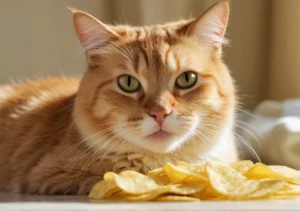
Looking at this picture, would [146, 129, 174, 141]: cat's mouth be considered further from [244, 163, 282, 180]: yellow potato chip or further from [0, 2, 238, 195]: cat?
[244, 163, 282, 180]: yellow potato chip

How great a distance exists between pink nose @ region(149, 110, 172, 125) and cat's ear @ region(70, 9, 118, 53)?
1.05 ft

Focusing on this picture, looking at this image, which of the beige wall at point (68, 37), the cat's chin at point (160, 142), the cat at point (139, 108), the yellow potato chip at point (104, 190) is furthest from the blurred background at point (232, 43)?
the yellow potato chip at point (104, 190)

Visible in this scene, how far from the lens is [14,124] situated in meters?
1.96

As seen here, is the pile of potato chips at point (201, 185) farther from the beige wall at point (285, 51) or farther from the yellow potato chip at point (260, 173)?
the beige wall at point (285, 51)

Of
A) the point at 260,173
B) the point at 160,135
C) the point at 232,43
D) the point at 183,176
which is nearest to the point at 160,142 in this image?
the point at 160,135

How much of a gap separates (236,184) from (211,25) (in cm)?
56

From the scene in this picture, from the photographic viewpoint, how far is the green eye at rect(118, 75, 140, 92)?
1.49 meters

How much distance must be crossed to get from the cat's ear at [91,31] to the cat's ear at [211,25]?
0.79ft

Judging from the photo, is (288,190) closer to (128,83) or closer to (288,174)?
(288,174)

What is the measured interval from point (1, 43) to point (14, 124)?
946 millimetres

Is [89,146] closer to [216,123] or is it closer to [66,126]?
[66,126]

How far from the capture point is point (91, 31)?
61.8 inches

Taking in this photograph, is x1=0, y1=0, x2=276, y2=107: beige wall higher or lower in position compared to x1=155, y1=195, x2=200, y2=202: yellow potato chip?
higher

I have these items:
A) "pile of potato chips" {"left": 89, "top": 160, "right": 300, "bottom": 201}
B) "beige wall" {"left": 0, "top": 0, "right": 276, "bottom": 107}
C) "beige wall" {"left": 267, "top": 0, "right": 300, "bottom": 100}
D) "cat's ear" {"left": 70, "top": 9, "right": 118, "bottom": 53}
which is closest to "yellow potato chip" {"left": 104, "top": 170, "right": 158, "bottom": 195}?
"pile of potato chips" {"left": 89, "top": 160, "right": 300, "bottom": 201}
